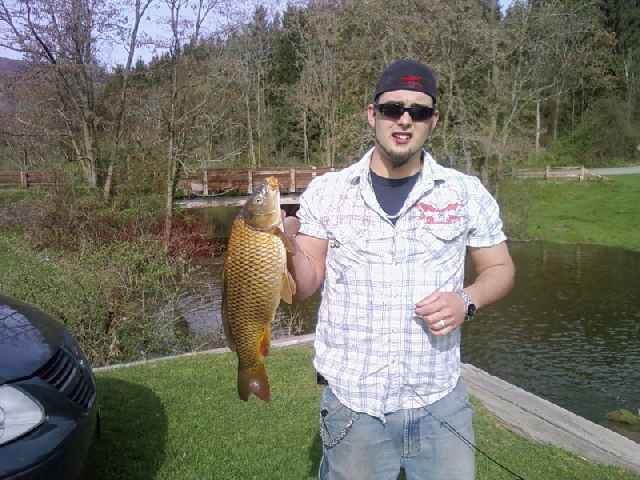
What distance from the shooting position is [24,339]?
11.4 ft

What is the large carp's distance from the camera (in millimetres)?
2289

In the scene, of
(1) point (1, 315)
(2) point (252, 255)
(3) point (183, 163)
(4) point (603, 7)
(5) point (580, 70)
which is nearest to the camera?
(2) point (252, 255)

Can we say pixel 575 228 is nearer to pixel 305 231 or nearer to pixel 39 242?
pixel 39 242

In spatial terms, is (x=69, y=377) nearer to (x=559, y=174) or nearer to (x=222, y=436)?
(x=222, y=436)

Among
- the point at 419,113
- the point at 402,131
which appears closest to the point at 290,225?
the point at 402,131

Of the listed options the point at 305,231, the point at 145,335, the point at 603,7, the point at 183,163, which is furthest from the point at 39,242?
the point at 603,7

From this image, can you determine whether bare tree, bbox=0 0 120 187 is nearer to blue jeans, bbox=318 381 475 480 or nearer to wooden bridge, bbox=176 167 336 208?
wooden bridge, bbox=176 167 336 208

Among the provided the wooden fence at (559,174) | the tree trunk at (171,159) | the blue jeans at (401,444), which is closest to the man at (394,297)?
the blue jeans at (401,444)

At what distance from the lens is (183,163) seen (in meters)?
19.2

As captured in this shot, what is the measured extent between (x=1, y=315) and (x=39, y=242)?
40.1ft

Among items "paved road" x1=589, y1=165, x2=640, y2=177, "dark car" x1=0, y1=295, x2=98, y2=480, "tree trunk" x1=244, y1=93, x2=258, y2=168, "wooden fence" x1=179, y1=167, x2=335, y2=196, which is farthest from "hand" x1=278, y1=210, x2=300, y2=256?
"paved road" x1=589, y1=165, x2=640, y2=177

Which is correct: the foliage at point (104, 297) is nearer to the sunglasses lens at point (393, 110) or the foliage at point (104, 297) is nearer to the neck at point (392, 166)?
the neck at point (392, 166)

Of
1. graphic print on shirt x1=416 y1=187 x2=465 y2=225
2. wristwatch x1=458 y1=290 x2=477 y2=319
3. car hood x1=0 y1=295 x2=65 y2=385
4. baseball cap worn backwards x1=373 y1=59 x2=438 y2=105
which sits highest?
baseball cap worn backwards x1=373 y1=59 x2=438 y2=105

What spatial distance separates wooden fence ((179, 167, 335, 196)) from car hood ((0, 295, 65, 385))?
17.7 meters
